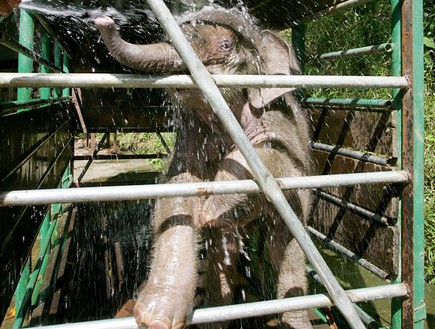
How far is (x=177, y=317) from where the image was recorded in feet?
5.40

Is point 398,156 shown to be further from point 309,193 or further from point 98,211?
point 98,211

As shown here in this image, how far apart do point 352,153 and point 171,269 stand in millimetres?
1280

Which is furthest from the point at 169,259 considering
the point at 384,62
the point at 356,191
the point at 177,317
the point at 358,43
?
the point at 358,43

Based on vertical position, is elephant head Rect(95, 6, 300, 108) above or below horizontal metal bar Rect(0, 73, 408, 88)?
above

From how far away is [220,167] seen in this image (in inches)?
88.4

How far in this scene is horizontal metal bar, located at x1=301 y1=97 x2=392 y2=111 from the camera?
2.12 metres

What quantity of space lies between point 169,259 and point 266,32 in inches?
54.9

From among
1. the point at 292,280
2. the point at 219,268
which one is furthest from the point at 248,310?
the point at 219,268

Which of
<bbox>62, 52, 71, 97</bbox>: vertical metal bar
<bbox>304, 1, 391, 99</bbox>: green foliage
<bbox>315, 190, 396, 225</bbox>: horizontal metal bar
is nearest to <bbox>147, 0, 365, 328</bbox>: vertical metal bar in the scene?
<bbox>315, 190, 396, 225</bbox>: horizontal metal bar

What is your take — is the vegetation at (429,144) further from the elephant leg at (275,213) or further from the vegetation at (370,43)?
the elephant leg at (275,213)

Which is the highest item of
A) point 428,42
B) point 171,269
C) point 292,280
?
point 428,42

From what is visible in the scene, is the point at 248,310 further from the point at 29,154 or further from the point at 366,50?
the point at 366,50

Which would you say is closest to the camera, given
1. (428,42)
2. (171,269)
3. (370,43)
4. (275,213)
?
(171,269)

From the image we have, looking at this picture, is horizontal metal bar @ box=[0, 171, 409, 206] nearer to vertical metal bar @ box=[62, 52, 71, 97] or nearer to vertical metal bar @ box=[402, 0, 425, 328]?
vertical metal bar @ box=[402, 0, 425, 328]
